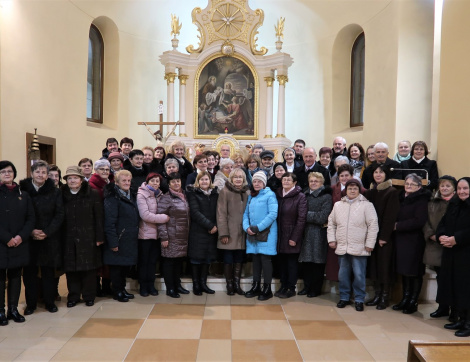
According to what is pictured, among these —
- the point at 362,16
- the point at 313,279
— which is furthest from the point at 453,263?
the point at 362,16

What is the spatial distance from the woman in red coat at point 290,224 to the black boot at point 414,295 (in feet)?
4.34

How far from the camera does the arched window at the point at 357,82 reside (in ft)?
40.3

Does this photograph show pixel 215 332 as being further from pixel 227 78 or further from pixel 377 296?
pixel 227 78

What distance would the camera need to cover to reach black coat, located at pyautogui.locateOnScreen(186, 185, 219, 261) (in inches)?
216

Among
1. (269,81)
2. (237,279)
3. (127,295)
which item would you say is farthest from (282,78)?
(127,295)

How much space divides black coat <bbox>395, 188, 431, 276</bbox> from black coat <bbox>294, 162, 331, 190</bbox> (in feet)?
3.92

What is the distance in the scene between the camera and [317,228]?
5504 millimetres

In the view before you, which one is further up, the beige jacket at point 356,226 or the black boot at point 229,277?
the beige jacket at point 356,226

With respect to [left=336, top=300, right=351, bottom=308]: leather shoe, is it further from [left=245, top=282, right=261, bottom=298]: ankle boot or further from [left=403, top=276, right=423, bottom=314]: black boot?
[left=245, top=282, right=261, bottom=298]: ankle boot

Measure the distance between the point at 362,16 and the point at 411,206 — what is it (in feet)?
25.9

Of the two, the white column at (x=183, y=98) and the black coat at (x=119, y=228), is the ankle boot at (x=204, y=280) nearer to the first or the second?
the black coat at (x=119, y=228)

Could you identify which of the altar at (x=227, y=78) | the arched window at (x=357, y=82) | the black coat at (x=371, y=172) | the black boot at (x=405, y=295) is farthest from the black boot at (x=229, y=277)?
the arched window at (x=357, y=82)

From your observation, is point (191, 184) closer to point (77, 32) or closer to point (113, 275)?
point (113, 275)

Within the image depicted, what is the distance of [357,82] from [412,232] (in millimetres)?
8241
